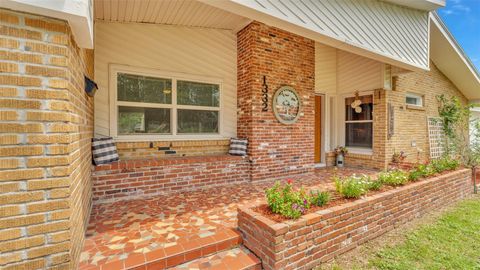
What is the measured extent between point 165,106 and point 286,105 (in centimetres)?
268

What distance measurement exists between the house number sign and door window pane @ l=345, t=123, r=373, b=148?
2.53 meters

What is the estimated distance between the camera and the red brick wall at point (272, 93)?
16.2 ft

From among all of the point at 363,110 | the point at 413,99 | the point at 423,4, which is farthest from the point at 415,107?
the point at 423,4

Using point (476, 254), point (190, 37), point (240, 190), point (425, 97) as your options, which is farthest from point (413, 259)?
point (425, 97)

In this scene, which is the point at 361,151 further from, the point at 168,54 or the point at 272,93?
the point at 168,54

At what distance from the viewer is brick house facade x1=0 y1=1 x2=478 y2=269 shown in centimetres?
154

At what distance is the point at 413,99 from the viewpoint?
7.31m

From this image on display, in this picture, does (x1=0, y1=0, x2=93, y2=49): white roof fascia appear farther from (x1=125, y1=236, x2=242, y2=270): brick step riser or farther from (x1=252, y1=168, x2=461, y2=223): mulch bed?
(x1=252, y1=168, x2=461, y2=223): mulch bed

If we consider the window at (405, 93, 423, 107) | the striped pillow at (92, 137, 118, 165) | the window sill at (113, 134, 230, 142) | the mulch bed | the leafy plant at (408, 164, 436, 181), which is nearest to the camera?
the mulch bed

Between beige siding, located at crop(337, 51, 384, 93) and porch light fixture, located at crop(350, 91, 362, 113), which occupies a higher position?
beige siding, located at crop(337, 51, 384, 93)

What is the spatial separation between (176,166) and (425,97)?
8.14m

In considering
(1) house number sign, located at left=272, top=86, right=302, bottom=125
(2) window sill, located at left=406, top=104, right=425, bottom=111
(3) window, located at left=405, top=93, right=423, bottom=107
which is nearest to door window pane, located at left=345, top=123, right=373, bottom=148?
(2) window sill, located at left=406, top=104, right=425, bottom=111

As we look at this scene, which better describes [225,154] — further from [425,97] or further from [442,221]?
[425,97]

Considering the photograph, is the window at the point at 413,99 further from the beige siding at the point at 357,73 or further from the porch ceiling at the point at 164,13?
the porch ceiling at the point at 164,13
